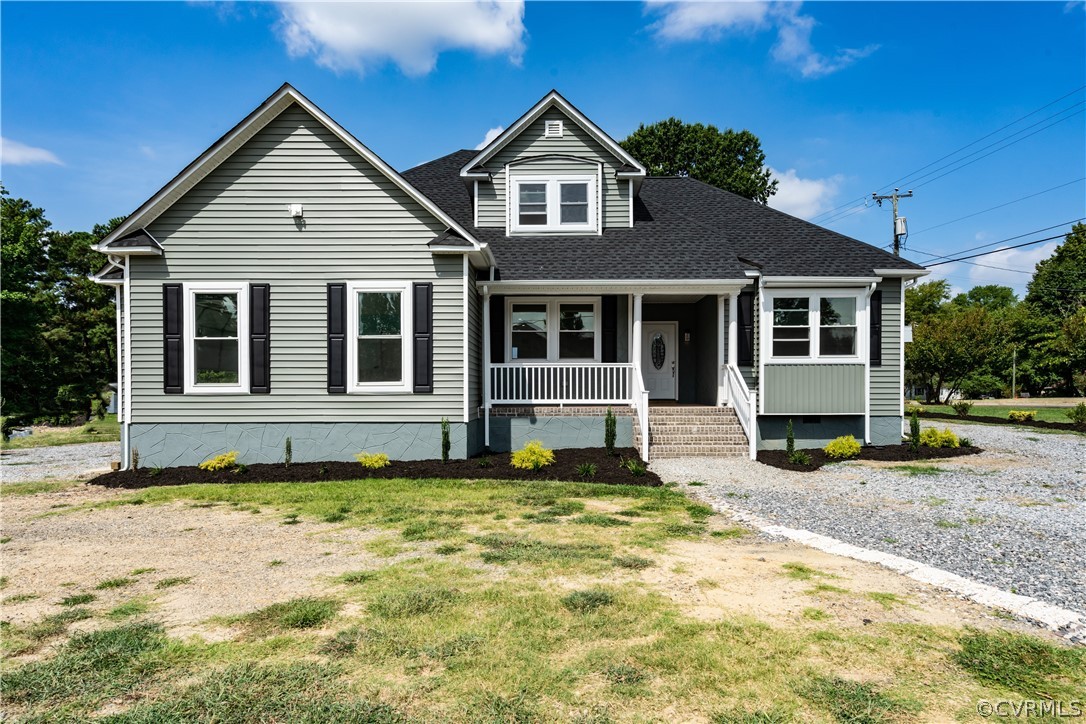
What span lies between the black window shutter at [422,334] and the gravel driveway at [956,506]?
4.66 metres

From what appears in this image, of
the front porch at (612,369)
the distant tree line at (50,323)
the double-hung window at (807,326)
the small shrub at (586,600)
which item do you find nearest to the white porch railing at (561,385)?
the front porch at (612,369)

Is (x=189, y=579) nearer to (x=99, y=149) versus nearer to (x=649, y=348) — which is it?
(x=99, y=149)

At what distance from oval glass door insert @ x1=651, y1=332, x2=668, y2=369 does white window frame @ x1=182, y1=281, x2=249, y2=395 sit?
9360 millimetres

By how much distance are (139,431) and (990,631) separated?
12204 millimetres

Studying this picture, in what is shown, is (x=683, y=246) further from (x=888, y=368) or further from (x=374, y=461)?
(x=374, y=461)

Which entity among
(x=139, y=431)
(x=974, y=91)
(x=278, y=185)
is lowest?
(x=139, y=431)

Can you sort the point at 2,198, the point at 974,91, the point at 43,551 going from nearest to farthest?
the point at 43,551
the point at 974,91
the point at 2,198

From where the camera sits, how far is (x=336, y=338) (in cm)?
1042

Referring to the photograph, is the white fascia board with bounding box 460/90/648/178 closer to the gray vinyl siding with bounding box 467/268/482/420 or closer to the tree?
the gray vinyl siding with bounding box 467/268/482/420

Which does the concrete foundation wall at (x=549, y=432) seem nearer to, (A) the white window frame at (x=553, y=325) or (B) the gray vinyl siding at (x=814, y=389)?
(A) the white window frame at (x=553, y=325)

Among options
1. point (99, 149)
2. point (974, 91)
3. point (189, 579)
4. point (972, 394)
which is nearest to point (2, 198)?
point (99, 149)

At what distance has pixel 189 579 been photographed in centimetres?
468

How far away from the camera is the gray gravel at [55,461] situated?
33.8ft

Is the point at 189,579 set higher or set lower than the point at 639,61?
lower
